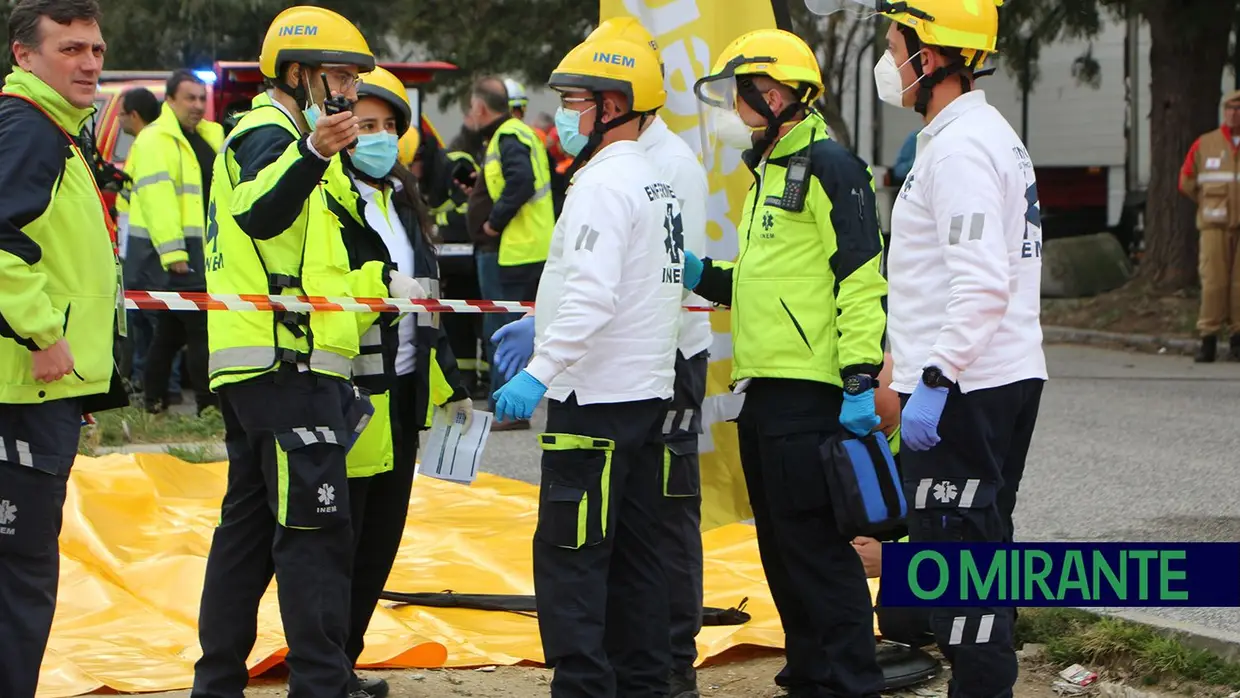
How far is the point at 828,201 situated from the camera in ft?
16.7

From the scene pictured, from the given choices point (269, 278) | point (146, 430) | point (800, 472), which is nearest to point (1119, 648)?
point (800, 472)

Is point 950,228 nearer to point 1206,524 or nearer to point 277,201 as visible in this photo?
point 277,201

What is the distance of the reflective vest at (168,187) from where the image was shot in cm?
1029

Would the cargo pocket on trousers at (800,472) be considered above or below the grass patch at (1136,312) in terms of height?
below

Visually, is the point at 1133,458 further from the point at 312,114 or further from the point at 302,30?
the point at 302,30

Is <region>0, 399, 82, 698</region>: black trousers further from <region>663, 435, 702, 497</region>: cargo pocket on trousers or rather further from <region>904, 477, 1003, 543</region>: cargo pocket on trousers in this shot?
<region>904, 477, 1003, 543</region>: cargo pocket on trousers

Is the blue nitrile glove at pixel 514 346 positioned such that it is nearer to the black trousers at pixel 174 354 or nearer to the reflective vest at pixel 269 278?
the reflective vest at pixel 269 278

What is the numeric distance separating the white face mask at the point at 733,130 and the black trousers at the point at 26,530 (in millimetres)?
2484

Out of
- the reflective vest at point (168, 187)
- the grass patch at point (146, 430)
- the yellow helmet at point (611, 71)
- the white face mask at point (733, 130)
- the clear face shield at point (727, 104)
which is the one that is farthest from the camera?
the reflective vest at point (168, 187)

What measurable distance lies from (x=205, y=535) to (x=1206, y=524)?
4407mm

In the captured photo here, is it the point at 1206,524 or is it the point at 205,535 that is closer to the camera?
the point at 205,535

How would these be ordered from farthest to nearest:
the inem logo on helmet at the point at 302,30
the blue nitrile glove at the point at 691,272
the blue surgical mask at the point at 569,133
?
the blue surgical mask at the point at 569,133 < the blue nitrile glove at the point at 691,272 < the inem logo on helmet at the point at 302,30

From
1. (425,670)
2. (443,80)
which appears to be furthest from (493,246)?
(443,80)

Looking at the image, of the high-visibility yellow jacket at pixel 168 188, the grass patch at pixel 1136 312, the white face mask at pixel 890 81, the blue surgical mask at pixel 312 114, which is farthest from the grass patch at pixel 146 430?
the grass patch at pixel 1136 312
